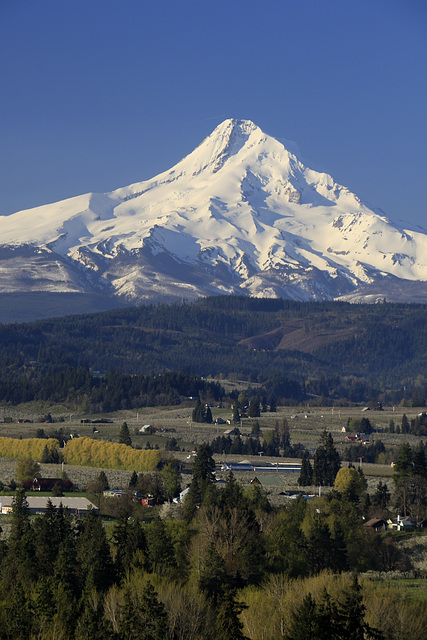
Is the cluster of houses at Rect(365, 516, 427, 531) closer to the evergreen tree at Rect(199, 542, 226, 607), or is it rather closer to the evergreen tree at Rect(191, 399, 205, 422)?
the evergreen tree at Rect(199, 542, 226, 607)

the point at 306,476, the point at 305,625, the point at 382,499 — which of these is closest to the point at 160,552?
the point at 305,625

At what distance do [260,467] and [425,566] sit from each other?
190ft

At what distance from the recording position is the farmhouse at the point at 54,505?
90.0 m

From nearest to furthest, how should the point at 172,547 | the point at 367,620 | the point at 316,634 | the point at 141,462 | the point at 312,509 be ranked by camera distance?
the point at 316,634 < the point at 367,620 < the point at 172,547 < the point at 312,509 < the point at 141,462

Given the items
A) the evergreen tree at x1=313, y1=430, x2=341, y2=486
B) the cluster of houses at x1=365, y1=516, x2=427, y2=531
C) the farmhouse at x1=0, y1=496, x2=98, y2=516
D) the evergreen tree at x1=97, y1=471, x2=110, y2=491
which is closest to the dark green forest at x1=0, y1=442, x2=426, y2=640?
the cluster of houses at x1=365, y1=516, x2=427, y2=531

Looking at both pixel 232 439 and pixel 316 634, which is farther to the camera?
pixel 232 439

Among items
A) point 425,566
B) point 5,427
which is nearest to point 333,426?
point 5,427

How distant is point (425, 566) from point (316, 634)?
29.5 m

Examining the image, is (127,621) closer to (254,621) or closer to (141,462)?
(254,621)

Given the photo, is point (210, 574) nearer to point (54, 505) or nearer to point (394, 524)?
point (394, 524)

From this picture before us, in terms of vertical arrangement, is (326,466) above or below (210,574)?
above

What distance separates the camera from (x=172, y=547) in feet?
222

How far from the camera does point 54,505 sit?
289 ft

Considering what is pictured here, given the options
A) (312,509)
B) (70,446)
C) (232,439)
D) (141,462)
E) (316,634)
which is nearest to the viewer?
(316,634)
